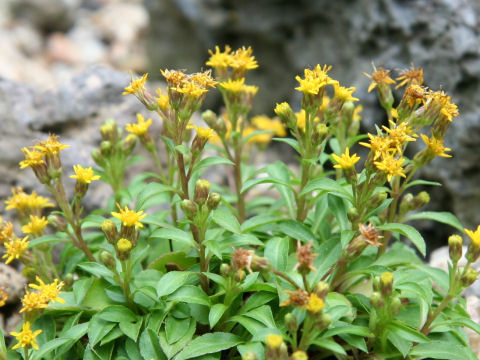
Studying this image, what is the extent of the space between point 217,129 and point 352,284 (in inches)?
49.6

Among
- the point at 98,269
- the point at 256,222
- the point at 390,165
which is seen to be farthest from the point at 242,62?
the point at 98,269

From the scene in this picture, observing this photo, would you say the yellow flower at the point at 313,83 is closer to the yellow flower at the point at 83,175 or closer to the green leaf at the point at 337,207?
the green leaf at the point at 337,207

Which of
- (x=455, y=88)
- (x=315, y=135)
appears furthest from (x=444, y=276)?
(x=455, y=88)

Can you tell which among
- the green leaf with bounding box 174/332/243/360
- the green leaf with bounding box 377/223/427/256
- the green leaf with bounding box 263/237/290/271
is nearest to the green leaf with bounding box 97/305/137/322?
the green leaf with bounding box 174/332/243/360

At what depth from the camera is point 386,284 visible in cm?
248

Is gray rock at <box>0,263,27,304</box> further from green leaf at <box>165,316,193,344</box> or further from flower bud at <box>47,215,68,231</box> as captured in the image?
green leaf at <box>165,316,193,344</box>

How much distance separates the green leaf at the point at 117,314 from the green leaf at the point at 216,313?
0.49 meters

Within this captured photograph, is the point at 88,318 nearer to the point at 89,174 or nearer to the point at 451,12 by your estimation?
the point at 89,174

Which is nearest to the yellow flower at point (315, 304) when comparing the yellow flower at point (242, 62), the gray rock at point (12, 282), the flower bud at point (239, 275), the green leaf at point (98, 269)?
the flower bud at point (239, 275)

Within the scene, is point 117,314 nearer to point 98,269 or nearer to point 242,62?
point 98,269

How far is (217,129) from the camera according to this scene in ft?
11.0

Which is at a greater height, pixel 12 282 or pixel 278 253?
pixel 278 253

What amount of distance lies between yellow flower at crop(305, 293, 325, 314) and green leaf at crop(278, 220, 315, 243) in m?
0.81

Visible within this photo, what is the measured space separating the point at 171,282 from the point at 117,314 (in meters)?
0.37
